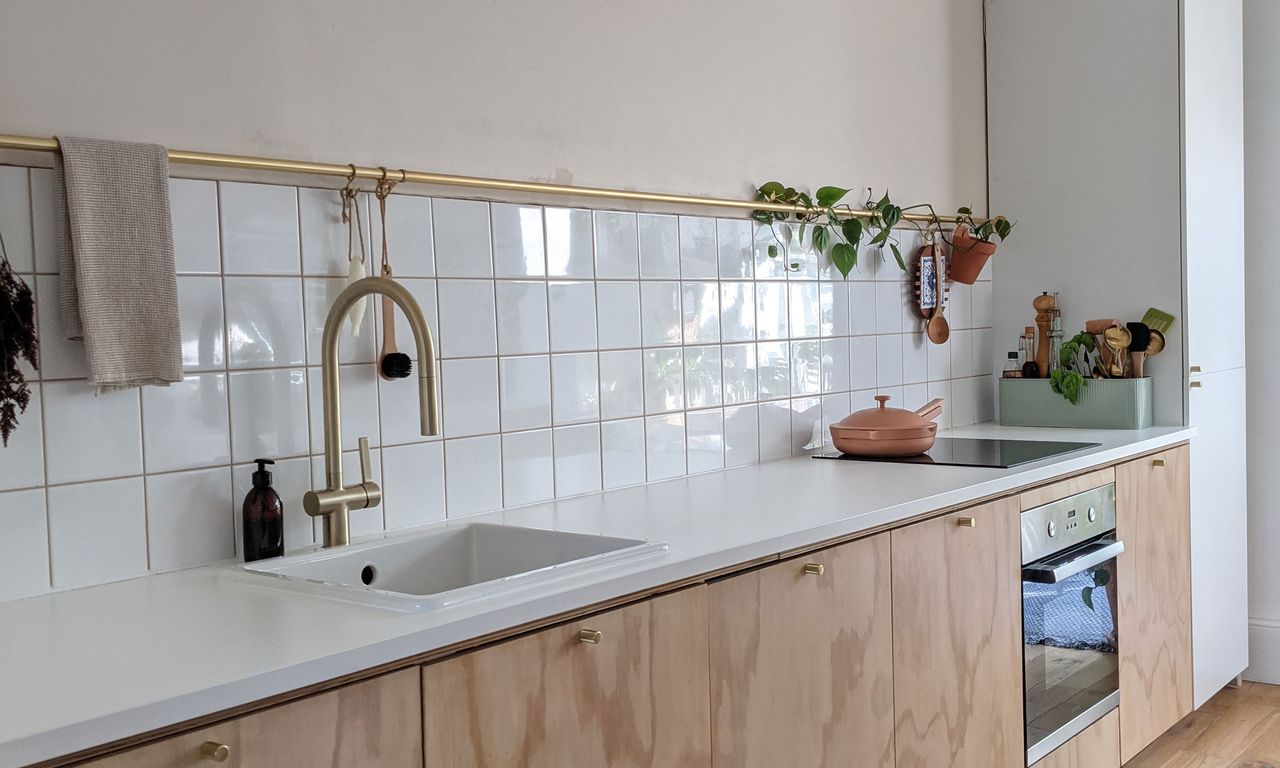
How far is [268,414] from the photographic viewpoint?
1.72 meters

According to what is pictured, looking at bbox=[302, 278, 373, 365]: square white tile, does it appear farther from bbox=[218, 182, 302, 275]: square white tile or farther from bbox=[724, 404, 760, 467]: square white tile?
bbox=[724, 404, 760, 467]: square white tile

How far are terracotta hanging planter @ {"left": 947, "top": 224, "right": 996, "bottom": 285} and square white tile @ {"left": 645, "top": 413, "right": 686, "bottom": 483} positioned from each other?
1158 millimetres

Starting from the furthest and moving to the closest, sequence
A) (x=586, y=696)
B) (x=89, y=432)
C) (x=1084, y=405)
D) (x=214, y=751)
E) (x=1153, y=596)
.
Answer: (x=1084, y=405) < (x=1153, y=596) < (x=89, y=432) < (x=586, y=696) < (x=214, y=751)

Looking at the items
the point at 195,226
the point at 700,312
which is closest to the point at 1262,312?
the point at 700,312

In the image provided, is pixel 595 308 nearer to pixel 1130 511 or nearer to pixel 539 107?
pixel 539 107

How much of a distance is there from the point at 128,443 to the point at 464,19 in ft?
3.05

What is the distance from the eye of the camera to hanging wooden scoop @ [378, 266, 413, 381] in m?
1.84

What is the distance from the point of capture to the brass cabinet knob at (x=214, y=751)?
3.44 feet

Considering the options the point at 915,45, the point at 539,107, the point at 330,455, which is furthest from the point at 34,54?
the point at 915,45

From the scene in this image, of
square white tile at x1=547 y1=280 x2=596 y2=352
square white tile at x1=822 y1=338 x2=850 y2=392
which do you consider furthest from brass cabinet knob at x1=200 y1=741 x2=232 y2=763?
square white tile at x1=822 y1=338 x2=850 y2=392

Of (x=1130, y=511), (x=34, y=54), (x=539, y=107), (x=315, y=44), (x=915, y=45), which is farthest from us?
(x=915, y=45)

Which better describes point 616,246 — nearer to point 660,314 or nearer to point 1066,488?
point 660,314

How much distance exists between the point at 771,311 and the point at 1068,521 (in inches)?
31.1

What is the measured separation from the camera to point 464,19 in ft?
6.56
